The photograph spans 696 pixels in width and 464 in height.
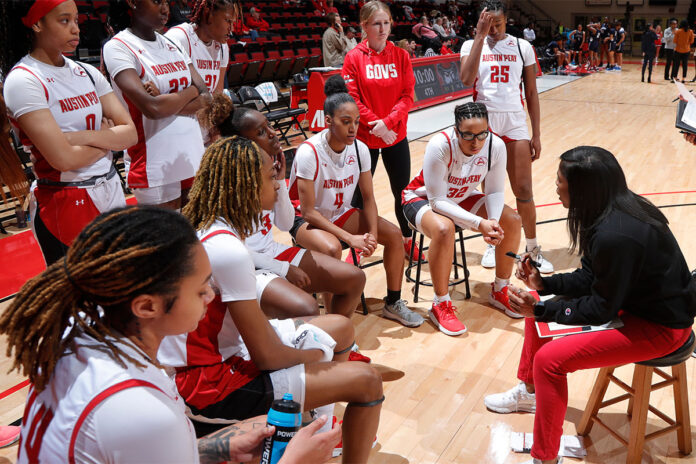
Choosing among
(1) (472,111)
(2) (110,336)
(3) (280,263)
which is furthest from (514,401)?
(2) (110,336)

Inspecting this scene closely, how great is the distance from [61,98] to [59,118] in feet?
0.25

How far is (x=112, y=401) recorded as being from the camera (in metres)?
1.10

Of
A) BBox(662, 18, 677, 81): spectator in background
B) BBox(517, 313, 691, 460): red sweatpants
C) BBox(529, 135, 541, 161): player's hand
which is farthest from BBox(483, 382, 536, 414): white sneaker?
BBox(662, 18, 677, 81): spectator in background

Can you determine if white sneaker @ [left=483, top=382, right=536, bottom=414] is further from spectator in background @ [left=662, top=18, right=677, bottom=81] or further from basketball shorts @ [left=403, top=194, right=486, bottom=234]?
spectator in background @ [left=662, top=18, right=677, bottom=81]

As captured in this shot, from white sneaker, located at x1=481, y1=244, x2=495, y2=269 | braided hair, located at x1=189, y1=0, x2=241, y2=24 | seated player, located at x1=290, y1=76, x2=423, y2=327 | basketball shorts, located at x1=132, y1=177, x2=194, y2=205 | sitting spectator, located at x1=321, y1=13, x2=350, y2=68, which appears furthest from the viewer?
sitting spectator, located at x1=321, y1=13, x2=350, y2=68

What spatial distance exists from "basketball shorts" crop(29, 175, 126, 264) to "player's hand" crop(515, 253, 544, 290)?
66.0 inches

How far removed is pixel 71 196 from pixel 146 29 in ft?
2.88

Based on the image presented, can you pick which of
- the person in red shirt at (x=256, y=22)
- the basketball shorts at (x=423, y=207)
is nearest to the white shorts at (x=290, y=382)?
the basketball shorts at (x=423, y=207)

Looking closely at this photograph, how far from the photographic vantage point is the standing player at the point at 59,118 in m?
2.24

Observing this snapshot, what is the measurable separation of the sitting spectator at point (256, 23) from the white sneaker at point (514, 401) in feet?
39.7

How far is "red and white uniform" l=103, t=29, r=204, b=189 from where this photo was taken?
110 inches

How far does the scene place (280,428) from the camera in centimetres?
144

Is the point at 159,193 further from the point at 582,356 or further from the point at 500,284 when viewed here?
the point at 500,284

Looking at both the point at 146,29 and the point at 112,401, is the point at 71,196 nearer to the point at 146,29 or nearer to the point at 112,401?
the point at 146,29
